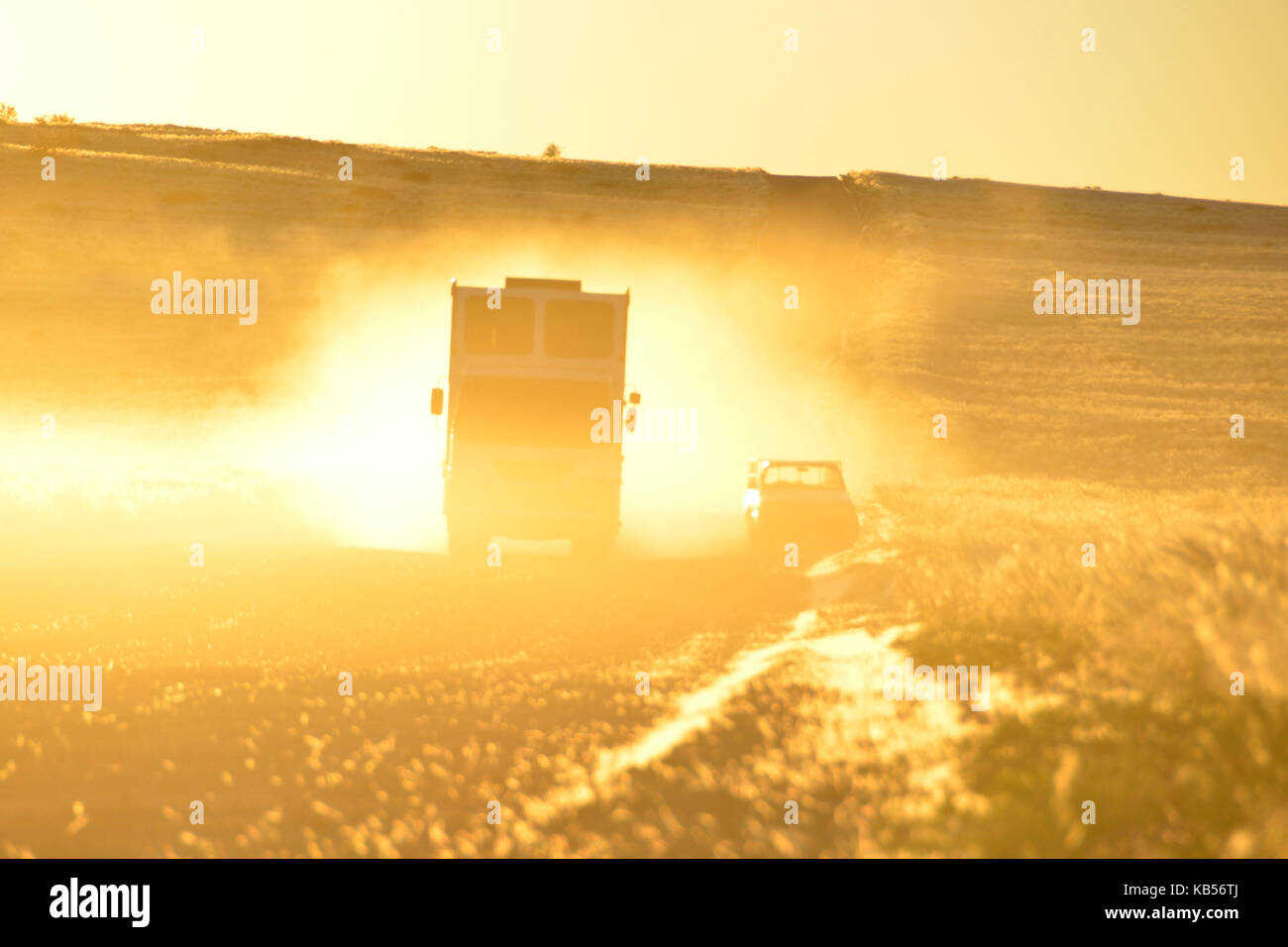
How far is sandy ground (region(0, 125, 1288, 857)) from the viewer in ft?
25.2

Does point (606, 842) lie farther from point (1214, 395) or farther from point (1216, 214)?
point (1216, 214)

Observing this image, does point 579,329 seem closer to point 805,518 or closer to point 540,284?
point 540,284

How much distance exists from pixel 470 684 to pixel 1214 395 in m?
47.7

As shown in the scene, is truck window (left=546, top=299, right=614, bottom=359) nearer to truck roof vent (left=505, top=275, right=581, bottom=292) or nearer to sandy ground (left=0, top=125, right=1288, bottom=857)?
truck roof vent (left=505, top=275, right=581, bottom=292)

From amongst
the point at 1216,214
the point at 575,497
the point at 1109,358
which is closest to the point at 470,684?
the point at 575,497

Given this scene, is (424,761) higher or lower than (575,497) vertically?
lower

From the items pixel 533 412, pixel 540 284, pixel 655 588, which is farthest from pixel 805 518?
pixel 540 284

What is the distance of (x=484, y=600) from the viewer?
1744 cm

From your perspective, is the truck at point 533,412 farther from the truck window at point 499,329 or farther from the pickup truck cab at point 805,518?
the pickup truck cab at point 805,518

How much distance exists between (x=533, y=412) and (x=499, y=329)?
1317 millimetres

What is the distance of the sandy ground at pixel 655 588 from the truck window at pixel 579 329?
313cm

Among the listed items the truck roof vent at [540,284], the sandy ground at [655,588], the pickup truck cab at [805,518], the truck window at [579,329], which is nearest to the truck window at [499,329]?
the truck roof vent at [540,284]

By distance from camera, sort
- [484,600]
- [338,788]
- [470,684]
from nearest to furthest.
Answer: [338,788] < [470,684] < [484,600]
